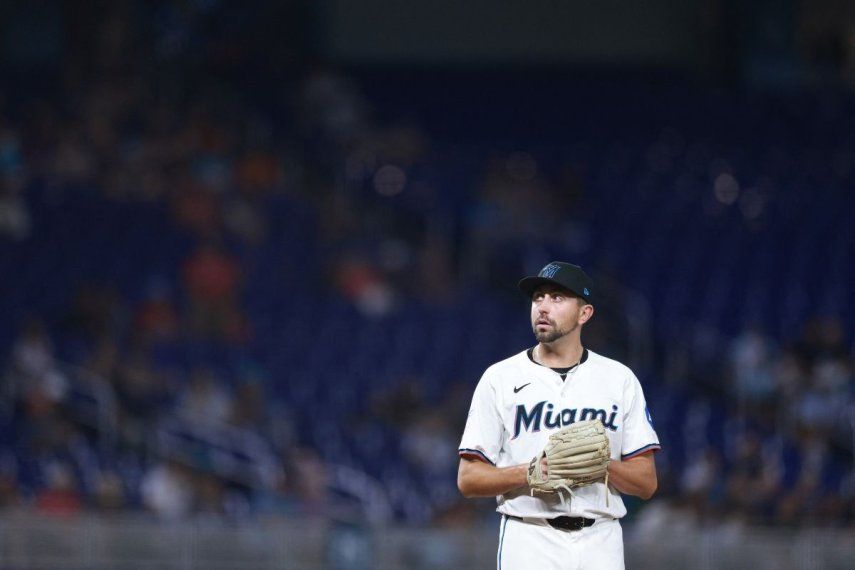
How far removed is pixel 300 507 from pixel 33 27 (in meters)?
9.64

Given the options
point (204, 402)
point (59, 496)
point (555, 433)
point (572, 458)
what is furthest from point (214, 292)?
point (572, 458)

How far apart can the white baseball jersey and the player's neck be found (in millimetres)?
30

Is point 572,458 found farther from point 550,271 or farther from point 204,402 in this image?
point 204,402

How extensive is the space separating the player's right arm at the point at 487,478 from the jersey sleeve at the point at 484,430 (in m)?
0.04

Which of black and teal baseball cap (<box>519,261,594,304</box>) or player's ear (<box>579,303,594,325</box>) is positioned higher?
black and teal baseball cap (<box>519,261,594,304</box>)

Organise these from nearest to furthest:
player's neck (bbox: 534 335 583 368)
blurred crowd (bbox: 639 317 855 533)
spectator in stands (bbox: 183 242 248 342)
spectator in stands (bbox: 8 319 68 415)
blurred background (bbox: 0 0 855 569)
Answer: player's neck (bbox: 534 335 583 368)
blurred crowd (bbox: 639 317 855 533)
blurred background (bbox: 0 0 855 569)
spectator in stands (bbox: 8 319 68 415)
spectator in stands (bbox: 183 242 248 342)

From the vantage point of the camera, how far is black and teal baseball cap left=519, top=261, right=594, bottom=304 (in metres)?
5.61

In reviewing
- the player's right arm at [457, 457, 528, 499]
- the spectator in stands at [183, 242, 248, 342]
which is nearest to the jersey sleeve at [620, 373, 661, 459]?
the player's right arm at [457, 457, 528, 499]

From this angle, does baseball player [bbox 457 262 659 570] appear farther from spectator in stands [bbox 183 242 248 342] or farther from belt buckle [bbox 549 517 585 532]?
spectator in stands [bbox 183 242 248 342]

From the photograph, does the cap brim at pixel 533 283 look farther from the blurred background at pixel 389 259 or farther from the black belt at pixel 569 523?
the blurred background at pixel 389 259

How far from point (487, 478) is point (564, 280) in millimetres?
754

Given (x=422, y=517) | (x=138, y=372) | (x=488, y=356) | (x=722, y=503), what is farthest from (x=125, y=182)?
(x=722, y=503)

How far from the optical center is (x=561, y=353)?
5738 mm

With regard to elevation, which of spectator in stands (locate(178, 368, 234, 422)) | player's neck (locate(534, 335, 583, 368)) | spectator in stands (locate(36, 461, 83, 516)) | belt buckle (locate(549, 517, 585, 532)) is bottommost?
belt buckle (locate(549, 517, 585, 532))
